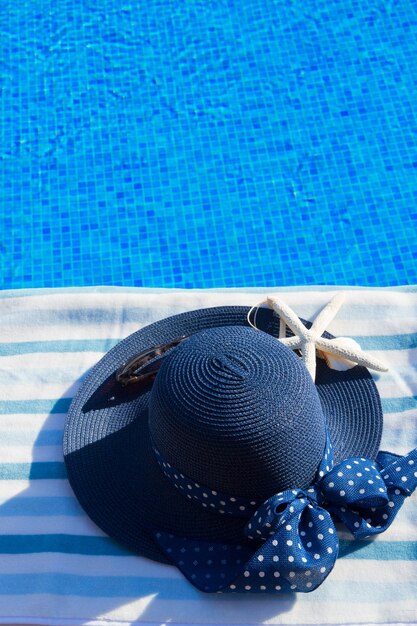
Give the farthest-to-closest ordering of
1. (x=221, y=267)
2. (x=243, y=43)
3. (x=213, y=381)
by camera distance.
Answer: (x=243, y=43) → (x=221, y=267) → (x=213, y=381)

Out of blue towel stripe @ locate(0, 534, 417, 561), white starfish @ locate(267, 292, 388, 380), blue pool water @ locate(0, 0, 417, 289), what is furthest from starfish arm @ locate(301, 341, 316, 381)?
blue pool water @ locate(0, 0, 417, 289)

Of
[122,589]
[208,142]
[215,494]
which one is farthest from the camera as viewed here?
[208,142]

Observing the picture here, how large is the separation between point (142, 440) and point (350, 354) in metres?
0.57

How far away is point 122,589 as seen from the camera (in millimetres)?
1799

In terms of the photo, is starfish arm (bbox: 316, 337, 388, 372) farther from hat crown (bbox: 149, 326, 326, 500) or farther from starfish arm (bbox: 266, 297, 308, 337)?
hat crown (bbox: 149, 326, 326, 500)

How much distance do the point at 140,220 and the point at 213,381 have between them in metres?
1.64

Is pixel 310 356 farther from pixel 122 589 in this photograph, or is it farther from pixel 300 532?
pixel 122 589

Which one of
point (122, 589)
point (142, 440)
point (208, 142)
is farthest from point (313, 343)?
point (208, 142)

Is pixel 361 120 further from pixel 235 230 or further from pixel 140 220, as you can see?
pixel 140 220

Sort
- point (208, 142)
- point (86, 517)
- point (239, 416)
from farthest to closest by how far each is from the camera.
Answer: point (208, 142), point (86, 517), point (239, 416)

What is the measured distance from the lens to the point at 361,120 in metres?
3.39

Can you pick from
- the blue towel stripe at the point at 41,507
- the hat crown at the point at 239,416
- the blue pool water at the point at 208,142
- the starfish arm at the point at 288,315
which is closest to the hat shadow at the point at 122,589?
the blue towel stripe at the point at 41,507

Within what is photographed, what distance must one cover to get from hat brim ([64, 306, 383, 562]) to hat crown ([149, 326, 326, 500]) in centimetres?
17

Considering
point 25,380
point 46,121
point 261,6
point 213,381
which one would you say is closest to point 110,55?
point 46,121
